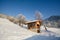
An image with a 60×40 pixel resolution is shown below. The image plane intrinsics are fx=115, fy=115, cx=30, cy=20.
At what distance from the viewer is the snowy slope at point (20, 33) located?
231 cm

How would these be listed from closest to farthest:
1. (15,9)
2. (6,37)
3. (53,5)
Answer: (6,37), (53,5), (15,9)

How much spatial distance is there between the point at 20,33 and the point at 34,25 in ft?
1.36

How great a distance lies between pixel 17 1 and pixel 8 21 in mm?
531

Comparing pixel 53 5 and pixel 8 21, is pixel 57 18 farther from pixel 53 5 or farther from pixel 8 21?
pixel 8 21

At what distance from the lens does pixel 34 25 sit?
9.04 feet

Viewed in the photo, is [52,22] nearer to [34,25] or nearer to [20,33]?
[34,25]

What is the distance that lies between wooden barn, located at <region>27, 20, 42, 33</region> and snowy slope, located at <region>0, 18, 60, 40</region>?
10cm

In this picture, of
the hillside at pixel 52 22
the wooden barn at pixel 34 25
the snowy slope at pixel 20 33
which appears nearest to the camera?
the snowy slope at pixel 20 33

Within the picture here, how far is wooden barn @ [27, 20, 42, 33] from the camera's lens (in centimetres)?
264

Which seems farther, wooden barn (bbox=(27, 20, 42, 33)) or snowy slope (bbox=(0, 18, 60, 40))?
wooden barn (bbox=(27, 20, 42, 33))

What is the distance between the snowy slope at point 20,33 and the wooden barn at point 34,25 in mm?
98

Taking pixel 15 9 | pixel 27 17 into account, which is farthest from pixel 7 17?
pixel 27 17

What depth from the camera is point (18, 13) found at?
263 cm

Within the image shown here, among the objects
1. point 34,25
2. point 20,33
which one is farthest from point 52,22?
point 20,33
